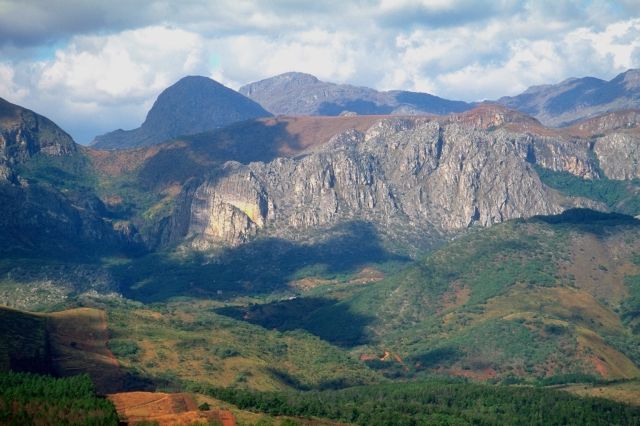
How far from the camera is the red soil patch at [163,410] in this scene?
157 meters

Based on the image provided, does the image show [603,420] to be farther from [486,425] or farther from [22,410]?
[22,410]

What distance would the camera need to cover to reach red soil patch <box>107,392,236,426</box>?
15712 cm

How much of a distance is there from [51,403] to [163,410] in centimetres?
1887

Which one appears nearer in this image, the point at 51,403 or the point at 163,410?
the point at 51,403

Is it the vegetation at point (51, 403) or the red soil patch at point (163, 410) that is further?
the red soil patch at point (163, 410)

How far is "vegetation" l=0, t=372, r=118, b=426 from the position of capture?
481 ft

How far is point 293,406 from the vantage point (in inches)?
7308

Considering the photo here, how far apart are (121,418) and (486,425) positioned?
66938 mm

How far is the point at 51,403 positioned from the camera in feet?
508

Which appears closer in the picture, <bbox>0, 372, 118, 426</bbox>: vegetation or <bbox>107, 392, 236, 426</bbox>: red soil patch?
<bbox>0, 372, 118, 426</bbox>: vegetation

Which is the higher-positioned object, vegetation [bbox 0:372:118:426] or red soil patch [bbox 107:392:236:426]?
vegetation [bbox 0:372:118:426]

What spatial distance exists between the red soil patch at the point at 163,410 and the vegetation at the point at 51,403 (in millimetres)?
4002

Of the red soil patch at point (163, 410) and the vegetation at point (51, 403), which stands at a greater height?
the vegetation at point (51, 403)

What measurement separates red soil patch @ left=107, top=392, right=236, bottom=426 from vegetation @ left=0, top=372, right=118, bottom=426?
13.1ft
